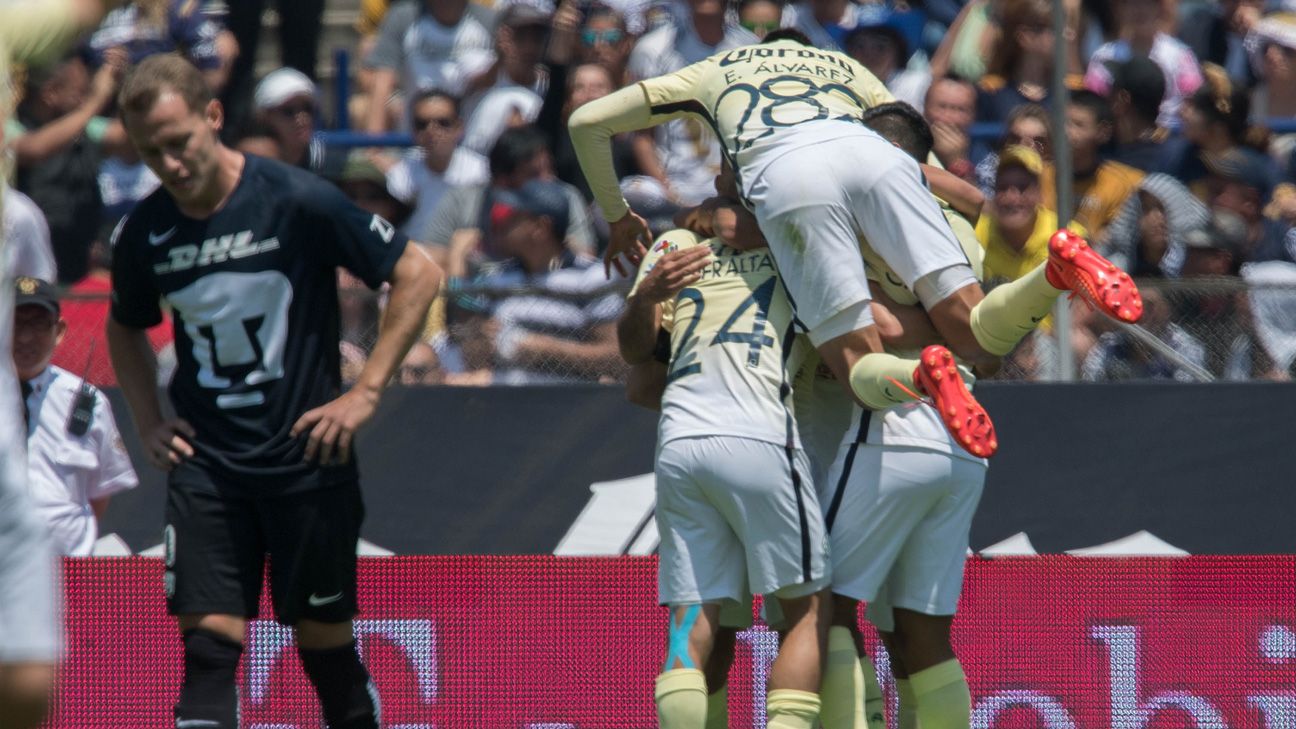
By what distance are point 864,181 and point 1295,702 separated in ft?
9.53

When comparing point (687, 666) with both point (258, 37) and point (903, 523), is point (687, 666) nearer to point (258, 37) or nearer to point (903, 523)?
point (903, 523)

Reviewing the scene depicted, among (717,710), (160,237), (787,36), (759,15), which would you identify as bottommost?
(717,710)

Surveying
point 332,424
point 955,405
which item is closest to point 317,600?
point 332,424

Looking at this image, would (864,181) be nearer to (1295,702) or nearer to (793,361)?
(793,361)

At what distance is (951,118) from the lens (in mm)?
9453

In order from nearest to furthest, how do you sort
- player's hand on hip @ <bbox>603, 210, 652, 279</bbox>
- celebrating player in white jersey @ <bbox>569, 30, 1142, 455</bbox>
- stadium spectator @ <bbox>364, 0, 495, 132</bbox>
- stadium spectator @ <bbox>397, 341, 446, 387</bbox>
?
celebrating player in white jersey @ <bbox>569, 30, 1142, 455</bbox> < player's hand on hip @ <bbox>603, 210, 652, 279</bbox> < stadium spectator @ <bbox>397, 341, 446, 387</bbox> < stadium spectator @ <bbox>364, 0, 495, 132</bbox>

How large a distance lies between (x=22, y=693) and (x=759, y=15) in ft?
24.0

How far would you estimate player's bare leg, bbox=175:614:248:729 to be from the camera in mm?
5193

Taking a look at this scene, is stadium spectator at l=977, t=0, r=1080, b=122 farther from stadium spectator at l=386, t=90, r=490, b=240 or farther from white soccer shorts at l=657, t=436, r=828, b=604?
white soccer shorts at l=657, t=436, r=828, b=604

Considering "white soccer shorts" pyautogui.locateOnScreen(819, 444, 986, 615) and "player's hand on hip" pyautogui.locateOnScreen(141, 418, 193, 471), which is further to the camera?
"player's hand on hip" pyautogui.locateOnScreen(141, 418, 193, 471)

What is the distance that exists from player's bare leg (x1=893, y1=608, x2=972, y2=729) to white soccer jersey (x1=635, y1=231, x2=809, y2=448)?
0.64 metres

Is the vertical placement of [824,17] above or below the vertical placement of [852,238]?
below

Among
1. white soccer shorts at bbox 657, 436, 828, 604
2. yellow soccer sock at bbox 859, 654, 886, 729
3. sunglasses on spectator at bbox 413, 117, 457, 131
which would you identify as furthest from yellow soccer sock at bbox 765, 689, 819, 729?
sunglasses on spectator at bbox 413, 117, 457, 131

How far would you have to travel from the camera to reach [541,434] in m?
7.55
